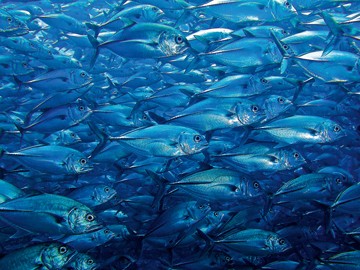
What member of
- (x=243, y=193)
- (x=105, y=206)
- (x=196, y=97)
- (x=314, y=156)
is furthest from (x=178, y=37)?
(x=314, y=156)

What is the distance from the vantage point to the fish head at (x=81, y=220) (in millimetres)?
2812

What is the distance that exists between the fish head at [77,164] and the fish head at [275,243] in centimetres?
229

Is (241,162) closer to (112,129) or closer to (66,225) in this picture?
(66,225)

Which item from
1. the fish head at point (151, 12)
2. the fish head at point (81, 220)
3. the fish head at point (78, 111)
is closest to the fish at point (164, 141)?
the fish head at point (81, 220)

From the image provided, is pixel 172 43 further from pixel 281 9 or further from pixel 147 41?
pixel 281 9

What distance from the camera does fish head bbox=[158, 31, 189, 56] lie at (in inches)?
151

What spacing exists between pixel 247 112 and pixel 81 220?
2.22 m

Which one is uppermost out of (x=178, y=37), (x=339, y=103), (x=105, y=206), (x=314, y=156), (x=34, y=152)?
(x=178, y=37)

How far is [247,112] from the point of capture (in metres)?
3.65

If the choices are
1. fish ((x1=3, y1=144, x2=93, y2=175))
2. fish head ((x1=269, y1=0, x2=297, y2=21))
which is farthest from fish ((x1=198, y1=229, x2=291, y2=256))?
fish head ((x1=269, y1=0, x2=297, y2=21))

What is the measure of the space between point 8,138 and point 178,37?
386 cm

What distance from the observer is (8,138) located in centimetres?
559

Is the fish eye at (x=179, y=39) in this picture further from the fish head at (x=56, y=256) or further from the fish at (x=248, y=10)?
the fish head at (x=56, y=256)

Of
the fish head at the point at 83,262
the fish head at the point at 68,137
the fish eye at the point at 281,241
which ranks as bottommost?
the fish head at the point at 83,262
